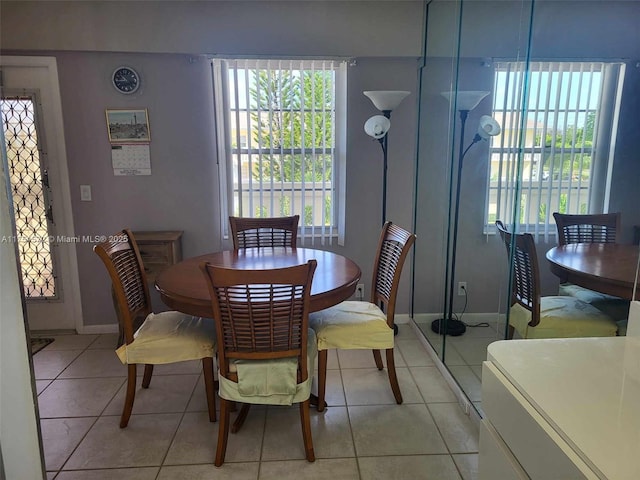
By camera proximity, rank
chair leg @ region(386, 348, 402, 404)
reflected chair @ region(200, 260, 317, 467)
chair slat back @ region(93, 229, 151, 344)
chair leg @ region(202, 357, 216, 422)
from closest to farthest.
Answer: reflected chair @ region(200, 260, 317, 467)
chair slat back @ region(93, 229, 151, 344)
chair leg @ region(202, 357, 216, 422)
chair leg @ region(386, 348, 402, 404)

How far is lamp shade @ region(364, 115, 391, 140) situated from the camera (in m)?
2.92

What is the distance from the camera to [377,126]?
9.56ft

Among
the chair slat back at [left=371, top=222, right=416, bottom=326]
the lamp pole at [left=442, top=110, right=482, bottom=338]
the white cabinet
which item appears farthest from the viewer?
the lamp pole at [left=442, top=110, right=482, bottom=338]

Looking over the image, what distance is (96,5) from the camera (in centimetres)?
290

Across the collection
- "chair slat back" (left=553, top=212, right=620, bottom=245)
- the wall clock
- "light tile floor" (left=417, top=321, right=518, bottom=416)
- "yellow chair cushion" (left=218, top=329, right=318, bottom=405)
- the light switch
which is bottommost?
"light tile floor" (left=417, top=321, right=518, bottom=416)

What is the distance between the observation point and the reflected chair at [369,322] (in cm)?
217

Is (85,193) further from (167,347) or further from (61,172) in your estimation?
(167,347)

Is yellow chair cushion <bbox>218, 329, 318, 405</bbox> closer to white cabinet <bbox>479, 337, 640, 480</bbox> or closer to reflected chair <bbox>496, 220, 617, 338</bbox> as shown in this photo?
white cabinet <bbox>479, 337, 640, 480</bbox>

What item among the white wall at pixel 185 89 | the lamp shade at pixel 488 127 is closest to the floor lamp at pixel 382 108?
the white wall at pixel 185 89

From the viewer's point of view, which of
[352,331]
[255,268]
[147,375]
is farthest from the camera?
[147,375]

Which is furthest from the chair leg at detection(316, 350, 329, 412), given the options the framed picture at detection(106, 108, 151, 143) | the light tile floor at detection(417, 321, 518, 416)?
the framed picture at detection(106, 108, 151, 143)

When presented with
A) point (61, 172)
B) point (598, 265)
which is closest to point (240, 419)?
point (598, 265)

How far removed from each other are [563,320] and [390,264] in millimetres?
898

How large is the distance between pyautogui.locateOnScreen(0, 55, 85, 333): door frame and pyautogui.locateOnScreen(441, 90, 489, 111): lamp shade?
9.21ft
